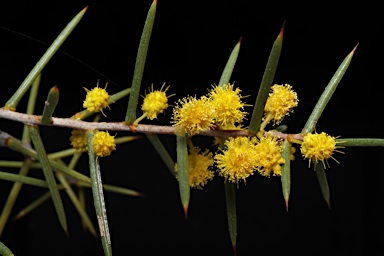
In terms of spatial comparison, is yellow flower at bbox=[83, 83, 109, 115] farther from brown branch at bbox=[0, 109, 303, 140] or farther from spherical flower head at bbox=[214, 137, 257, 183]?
spherical flower head at bbox=[214, 137, 257, 183]

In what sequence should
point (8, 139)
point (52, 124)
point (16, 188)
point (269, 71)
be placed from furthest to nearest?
point (16, 188)
point (8, 139)
point (52, 124)
point (269, 71)

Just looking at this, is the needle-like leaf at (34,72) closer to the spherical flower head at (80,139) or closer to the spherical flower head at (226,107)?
the spherical flower head at (80,139)

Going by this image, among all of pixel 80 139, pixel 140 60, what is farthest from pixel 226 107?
→ pixel 80 139

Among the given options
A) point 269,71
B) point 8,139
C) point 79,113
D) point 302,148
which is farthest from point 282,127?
point 8,139

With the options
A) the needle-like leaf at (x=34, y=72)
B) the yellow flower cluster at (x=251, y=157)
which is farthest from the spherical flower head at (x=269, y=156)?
the needle-like leaf at (x=34, y=72)

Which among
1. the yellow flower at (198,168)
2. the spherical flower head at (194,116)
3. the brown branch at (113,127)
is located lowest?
the yellow flower at (198,168)

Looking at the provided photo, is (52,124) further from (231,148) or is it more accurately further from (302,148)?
(302,148)
